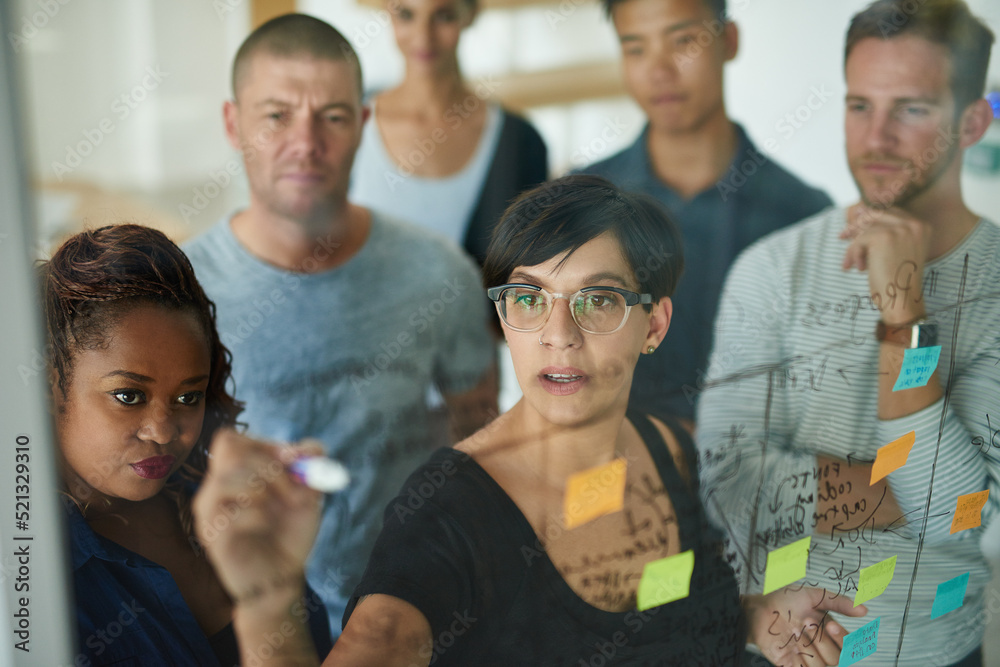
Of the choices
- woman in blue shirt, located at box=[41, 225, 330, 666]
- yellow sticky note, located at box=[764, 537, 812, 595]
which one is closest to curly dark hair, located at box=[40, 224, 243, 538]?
woman in blue shirt, located at box=[41, 225, 330, 666]

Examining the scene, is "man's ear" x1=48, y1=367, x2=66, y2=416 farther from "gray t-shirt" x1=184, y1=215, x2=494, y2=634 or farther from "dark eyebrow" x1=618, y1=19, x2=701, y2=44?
"dark eyebrow" x1=618, y1=19, x2=701, y2=44

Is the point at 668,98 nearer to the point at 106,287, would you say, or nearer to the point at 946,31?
the point at 946,31

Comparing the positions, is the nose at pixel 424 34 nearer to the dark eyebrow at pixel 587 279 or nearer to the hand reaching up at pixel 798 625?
the dark eyebrow at pixel 587 279

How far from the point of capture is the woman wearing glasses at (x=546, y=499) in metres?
0.92

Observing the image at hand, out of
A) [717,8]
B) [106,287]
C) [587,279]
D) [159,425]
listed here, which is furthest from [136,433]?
[717,8]

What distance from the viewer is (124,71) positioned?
797 millimetres

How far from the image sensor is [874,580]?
1374mm

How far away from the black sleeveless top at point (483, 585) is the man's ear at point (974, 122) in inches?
35.5

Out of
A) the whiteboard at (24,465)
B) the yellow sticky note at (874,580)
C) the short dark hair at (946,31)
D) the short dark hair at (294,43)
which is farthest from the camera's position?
the yellow sticky note at (874,580)

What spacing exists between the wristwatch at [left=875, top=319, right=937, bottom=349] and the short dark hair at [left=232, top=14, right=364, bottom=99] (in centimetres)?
105

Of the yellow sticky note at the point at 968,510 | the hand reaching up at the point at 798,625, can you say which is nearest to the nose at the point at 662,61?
the hand reaching up at the point at 798,625

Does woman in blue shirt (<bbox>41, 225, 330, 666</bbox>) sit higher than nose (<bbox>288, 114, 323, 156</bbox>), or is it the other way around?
nose (<bbox>288, 114, 323, 156</bbox>)

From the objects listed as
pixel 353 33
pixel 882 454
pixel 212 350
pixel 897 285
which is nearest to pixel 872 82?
pixel 897 285

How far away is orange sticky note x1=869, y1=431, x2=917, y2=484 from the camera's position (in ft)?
4.36
